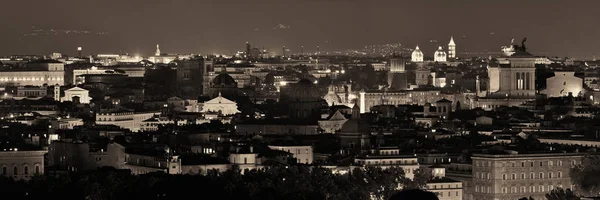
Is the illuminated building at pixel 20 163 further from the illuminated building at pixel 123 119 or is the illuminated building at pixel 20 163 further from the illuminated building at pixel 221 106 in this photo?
the illuminated building at pixel 221 106

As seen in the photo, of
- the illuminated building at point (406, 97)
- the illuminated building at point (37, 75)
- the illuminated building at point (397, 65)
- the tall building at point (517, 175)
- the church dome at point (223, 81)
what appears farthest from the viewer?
the illuminated building at point (397, 65)

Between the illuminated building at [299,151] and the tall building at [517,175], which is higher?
the illuminated building at [299,151]

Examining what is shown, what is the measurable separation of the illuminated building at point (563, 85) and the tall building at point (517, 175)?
188 ft

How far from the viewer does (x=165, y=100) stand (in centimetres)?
13512

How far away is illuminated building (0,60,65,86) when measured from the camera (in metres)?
160

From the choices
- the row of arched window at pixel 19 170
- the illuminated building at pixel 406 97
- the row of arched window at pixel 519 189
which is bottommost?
the row of arched window at pixel 519 189

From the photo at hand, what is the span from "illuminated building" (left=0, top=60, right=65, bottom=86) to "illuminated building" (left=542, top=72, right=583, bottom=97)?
111 ft

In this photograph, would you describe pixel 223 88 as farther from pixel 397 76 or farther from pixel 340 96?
pixel 397 76

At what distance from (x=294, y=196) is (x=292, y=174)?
6326 millimetres

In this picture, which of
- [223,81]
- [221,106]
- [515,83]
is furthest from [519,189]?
[223,81]

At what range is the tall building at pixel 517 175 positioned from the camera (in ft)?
261

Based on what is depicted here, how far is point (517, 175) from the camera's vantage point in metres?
80.7

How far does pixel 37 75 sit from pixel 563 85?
37631mm

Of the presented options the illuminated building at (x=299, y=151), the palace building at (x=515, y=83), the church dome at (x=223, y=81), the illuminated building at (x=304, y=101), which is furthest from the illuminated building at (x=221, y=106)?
the illuminated building at (x=299, y=151)
